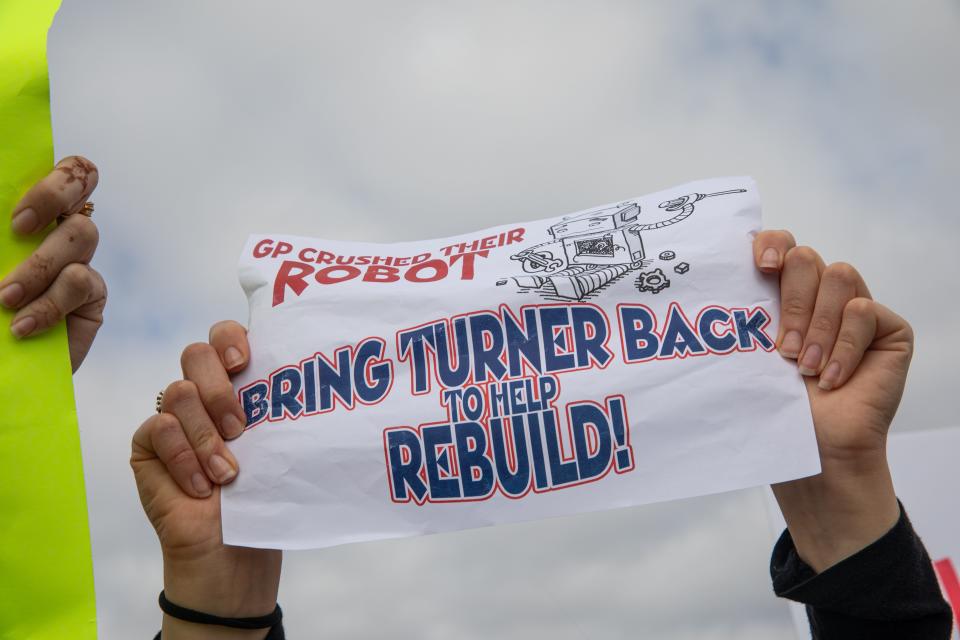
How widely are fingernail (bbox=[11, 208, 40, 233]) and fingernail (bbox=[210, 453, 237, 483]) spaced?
85cm

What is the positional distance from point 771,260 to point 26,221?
2.16 meters

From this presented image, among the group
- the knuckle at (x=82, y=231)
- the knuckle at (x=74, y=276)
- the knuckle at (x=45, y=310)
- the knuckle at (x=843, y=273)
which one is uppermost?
the knuckle at (x=82, y=231)

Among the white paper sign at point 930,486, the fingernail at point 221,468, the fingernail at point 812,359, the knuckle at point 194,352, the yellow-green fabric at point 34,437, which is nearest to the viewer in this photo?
the yellow-green fabric at point 34,437

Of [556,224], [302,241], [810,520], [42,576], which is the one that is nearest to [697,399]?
[810,520]

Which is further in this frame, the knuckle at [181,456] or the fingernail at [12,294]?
the knuckle at [181,456]

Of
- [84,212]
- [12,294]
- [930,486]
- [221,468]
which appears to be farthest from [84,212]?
[930,486]

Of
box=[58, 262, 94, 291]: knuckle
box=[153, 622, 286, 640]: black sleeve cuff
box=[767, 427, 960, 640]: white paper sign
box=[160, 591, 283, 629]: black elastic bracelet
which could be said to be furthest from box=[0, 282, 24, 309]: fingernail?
box=[767, 427, 960, 640]: white paper sign

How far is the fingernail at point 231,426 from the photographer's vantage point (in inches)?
102

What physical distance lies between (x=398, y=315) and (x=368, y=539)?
0.71 m

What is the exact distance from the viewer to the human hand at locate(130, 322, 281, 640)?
8.39ft

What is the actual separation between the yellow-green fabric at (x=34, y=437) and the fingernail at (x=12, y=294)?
0.14 ft

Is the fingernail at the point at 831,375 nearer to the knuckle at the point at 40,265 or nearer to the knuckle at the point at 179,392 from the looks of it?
the knuckle at the point at 179,392

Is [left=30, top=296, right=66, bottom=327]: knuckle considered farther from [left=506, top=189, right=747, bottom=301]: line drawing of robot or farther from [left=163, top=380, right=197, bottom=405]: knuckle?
[left=506, top=189, right=747, bottom=301]: line drawing of robot

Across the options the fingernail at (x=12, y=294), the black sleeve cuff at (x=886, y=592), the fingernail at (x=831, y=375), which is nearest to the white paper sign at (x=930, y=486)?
the black sleeve cuff at (x=886, y=592)
